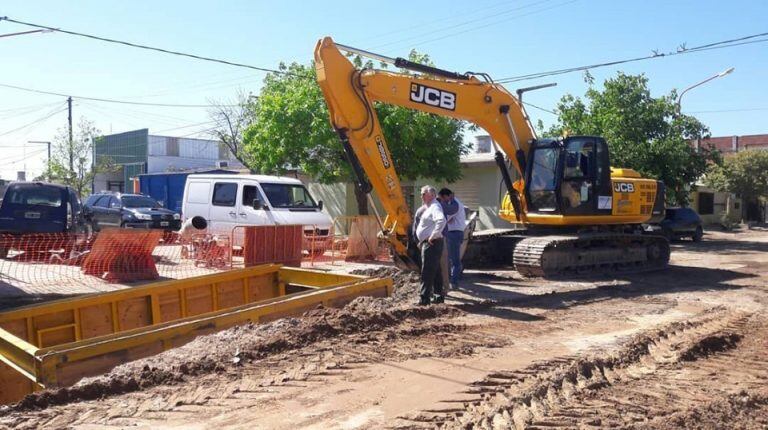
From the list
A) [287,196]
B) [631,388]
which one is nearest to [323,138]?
[287,196]

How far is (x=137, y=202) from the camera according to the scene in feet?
72.2

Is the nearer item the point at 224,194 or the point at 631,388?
the point at 631,388

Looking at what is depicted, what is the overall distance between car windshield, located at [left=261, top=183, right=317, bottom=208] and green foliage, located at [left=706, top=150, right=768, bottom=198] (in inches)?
1080

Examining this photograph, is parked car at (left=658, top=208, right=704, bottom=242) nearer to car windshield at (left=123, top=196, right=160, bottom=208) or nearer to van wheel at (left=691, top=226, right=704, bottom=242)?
van wheel at (left=691, top=226, right=704, bottom=242)

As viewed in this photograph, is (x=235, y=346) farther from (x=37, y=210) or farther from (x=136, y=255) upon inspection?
(x=37, y=210)

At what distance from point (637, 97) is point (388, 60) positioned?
53.9 ft

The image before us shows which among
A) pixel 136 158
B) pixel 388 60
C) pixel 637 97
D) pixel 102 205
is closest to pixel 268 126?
pixel 102 205

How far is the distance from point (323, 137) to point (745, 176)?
91.2ft

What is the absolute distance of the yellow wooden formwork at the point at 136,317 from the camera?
548cm

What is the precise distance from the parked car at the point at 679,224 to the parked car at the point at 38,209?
20.3 metres

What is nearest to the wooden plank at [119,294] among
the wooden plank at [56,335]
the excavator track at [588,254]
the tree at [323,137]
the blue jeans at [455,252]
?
the wooden plank at [56,335]

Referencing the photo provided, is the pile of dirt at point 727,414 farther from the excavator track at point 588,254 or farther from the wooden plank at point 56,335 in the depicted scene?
the excavator track at point 588,254

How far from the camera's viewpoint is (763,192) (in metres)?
37.4

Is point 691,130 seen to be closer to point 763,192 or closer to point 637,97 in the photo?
point 637,97
